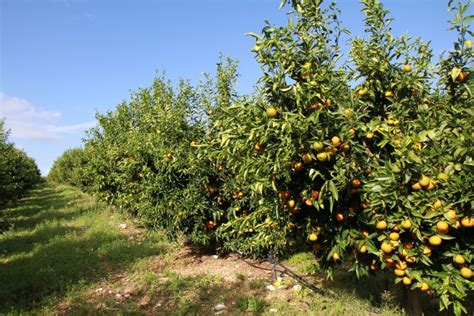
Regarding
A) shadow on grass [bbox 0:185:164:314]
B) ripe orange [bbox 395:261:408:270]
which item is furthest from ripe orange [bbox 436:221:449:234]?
shadow on grass [bbox 0:185:164:314]

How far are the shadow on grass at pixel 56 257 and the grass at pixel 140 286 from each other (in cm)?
2

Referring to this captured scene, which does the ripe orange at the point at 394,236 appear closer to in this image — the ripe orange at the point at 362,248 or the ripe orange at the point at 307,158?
the ripe orange at the point at 362,248

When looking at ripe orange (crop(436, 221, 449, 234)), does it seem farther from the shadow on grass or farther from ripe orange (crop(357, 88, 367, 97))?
the shadow on grass

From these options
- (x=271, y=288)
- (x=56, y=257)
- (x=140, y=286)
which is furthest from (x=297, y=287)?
(x=56, y=257)

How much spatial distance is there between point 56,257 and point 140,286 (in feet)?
10.6

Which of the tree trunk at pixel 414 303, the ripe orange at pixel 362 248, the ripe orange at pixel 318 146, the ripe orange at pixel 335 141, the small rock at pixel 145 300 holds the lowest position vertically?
the small rock at pixel 145 300

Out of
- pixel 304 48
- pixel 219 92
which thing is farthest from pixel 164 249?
pixel 304 48

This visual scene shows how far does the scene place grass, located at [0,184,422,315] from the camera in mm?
4934

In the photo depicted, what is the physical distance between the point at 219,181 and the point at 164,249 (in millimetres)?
2951

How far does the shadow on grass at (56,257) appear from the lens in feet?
20.7

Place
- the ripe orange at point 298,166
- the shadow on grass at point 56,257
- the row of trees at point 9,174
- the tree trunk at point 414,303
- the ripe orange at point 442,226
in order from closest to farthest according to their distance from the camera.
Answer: the ripe orange at point 442,226, the ripe orange at point 298,166, the tree trunk at point 414,303, the shadow on grass at point 56,257, the row of trees at point 9,174

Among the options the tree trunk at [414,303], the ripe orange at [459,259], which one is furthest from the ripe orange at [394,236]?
the tree trunk at [414,303]

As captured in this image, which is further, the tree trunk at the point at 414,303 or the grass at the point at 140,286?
the grass at the point at 140,286

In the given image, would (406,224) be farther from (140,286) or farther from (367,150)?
(140,286)
